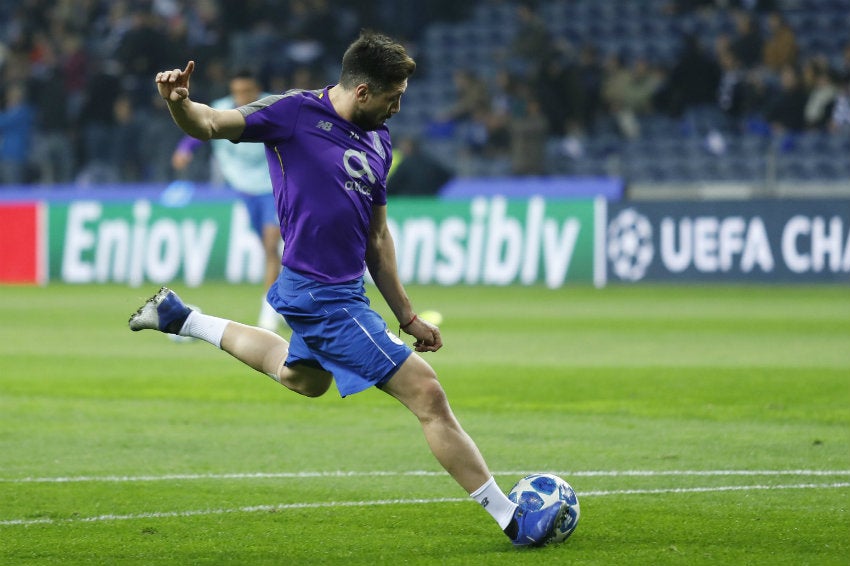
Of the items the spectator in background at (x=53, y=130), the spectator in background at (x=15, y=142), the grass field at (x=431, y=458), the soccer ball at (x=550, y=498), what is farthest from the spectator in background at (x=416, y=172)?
the soccer ball at (x=550, y=498)

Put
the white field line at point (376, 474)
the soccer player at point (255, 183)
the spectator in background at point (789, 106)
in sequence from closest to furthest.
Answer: the white field line at point (376, 474) < the soccer player at point (255, 183) < the spectator in background at point (789, 106)

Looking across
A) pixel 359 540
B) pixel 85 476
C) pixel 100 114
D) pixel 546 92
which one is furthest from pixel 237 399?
pixel 100 114

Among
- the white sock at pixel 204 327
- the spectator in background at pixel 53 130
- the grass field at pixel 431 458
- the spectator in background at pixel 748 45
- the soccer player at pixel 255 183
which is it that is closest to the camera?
the grass field at pixel 431 458

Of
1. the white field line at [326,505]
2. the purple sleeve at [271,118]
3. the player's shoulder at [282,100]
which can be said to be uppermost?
the player's shoulder at [282,100]

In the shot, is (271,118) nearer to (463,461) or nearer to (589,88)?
(463,461)

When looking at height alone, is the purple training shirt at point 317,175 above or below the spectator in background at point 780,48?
below

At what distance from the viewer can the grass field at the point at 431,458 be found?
6121 mm

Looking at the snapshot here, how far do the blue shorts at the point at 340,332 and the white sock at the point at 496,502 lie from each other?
1.87 ft

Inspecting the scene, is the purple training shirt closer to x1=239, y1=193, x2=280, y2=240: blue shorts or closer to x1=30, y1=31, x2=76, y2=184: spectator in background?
x1=239, y1=193, x2=280, y2=240: blue shorts

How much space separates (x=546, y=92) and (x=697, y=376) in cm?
1537

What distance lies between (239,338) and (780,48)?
2108 centimetres

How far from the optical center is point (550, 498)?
19.7 feet

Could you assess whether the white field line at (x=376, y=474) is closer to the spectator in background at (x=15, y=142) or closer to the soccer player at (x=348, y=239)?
the soccer player at (x=348, y=239)

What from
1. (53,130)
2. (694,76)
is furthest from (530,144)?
(53,130)
